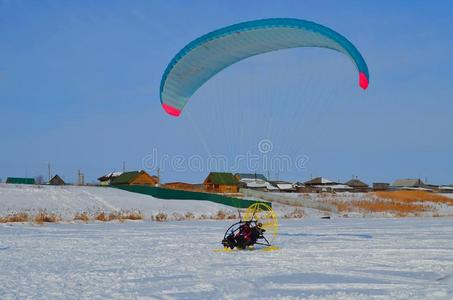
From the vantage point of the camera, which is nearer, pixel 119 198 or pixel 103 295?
pixel 103 295

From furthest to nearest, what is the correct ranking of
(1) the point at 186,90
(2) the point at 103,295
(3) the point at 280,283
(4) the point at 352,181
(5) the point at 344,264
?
1. (4) the point at 352,181
2. (1) the point at 186,90
3. (5) the point at 344,264
4. (3) the point at 280,283
5. (2) the point at 103,295

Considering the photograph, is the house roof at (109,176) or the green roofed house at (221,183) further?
the house roof at (109,176)

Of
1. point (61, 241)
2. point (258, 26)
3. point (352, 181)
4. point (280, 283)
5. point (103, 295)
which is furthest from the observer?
point (352, 181)

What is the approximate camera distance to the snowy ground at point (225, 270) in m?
7.10

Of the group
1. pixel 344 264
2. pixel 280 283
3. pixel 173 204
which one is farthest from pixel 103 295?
pixel 173 204

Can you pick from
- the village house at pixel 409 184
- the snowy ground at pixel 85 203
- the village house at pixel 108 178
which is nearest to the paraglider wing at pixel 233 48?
the snowy ground at pixel 85 203

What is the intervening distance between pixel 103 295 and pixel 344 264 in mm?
4511

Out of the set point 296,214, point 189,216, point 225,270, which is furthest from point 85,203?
point 225,270

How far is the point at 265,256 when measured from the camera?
1101 centimetres

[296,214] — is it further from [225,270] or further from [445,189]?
[445,189]

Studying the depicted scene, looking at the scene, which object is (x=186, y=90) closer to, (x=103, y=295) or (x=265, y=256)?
(x=265, y=256)

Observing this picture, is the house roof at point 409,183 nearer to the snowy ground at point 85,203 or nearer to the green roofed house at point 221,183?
the green roofed house at point 221,183

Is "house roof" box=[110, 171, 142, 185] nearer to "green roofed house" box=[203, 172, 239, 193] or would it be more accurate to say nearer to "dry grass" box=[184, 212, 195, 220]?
"green roofed house" box=[203, 172, 239, 193]

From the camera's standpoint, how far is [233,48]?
14297 millimetres
